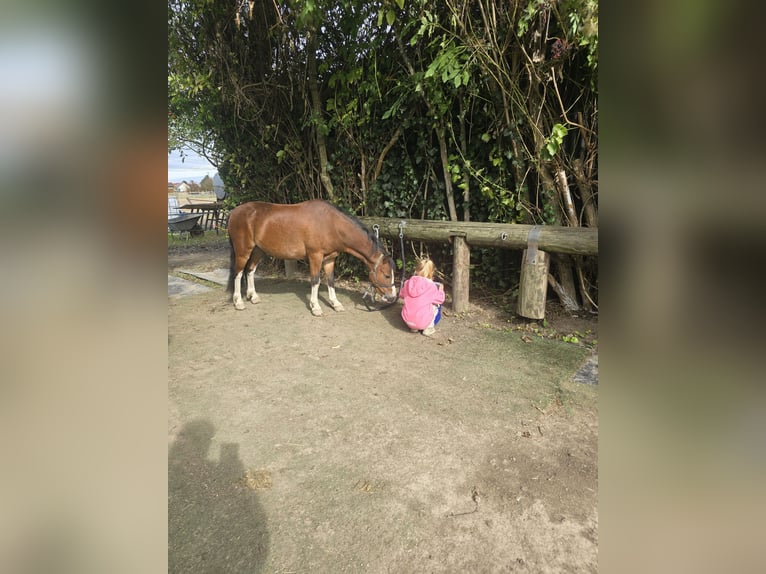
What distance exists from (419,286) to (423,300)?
0.16 m

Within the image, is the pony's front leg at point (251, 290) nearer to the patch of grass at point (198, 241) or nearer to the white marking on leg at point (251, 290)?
the white marking on leg at point (251, 290)

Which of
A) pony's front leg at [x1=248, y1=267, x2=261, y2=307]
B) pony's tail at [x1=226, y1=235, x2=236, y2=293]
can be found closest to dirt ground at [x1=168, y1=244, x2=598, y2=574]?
pony's front leg at [x1=248, y1=267, x2=261, y2=307]

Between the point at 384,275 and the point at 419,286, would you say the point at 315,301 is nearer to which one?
the point at 384,275

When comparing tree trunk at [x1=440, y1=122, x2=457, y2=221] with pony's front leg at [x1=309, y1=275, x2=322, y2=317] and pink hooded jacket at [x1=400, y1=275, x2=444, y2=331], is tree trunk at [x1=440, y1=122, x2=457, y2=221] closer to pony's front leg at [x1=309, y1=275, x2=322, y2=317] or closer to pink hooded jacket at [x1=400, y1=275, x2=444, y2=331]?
pink hooded jacket at [x1=400, y1=275, x2=444, y2=331]

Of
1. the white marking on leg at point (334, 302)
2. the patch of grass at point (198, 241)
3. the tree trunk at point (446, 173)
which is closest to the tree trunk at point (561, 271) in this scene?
the tree trunk at point (446, 173)

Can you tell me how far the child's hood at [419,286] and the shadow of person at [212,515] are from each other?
2388mm

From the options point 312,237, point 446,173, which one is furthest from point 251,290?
point 446,173

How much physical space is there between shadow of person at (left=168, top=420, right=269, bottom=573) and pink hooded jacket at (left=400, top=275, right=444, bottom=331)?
235 cm

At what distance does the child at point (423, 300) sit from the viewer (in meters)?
4.33

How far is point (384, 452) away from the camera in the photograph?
2.48 m

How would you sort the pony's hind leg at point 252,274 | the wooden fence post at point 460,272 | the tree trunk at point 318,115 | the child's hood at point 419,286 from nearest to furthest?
the child's hood at point 419,286 → the wooden fence post at point 460,272 → the pony's hind leg at point 252,274 → the tree trunk at point 318,115

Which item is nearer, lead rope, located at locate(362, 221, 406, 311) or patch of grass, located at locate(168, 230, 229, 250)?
lead rope, located at locate(362, 221, 406, 311)

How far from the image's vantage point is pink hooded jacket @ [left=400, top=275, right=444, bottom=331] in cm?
432
